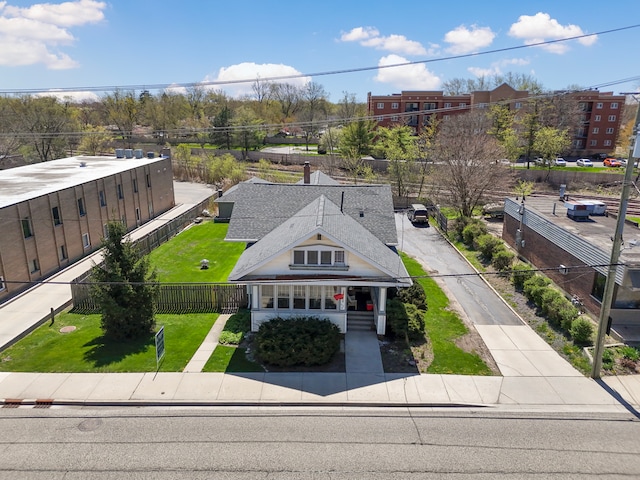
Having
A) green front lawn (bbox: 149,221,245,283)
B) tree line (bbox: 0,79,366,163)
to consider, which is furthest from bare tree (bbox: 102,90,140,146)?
green front lawn (bbox: 149,221,245,283)

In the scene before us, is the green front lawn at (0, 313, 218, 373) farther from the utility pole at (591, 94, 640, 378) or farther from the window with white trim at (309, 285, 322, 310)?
the utility pole at (591, 94, 640, 378)

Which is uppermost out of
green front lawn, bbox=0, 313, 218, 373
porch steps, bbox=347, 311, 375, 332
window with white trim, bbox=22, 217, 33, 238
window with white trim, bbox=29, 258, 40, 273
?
window with white trim, bbox=22, 217, 33, 238

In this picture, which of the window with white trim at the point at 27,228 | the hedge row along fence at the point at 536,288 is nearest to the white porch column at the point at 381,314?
the hedge row along fence at the point at 536,288

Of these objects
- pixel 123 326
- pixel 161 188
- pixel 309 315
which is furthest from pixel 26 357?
pixel 161 188

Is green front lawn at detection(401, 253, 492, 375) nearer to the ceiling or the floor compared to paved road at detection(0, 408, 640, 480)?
nearer to the floor

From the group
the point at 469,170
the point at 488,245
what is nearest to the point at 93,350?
the point at 488,245

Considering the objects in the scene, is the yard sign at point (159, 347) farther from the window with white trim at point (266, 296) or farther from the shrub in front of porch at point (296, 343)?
the window with white trim at point (266, 296)
